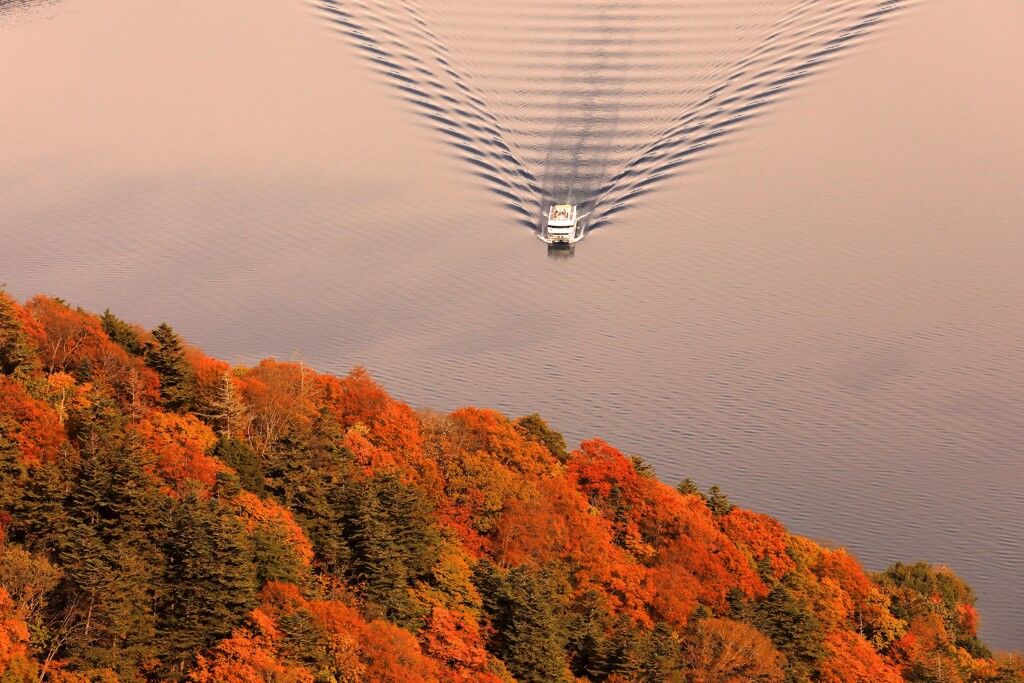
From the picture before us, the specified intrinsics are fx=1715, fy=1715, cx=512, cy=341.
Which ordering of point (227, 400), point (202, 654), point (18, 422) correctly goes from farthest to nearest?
point (227, 400) → point (18, 422) → point (202, 654)

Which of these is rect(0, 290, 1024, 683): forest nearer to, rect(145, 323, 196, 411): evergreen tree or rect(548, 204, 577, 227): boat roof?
rect(145, 323, 196, 411): evergreen tree

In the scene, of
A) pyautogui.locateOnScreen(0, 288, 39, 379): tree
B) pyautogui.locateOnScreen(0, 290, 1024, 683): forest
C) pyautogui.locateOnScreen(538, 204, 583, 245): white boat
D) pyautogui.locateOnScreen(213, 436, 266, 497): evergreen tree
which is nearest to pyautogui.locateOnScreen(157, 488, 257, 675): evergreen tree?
pyautogui.locateOnScreen(0, 290, 1024, 683): forest

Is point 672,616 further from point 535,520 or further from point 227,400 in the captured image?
point 227,400

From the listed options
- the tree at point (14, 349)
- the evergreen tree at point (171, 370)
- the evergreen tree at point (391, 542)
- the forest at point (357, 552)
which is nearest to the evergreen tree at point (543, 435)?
the forest at point (357, 552)

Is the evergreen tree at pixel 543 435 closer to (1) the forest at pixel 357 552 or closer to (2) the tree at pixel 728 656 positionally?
(1) the forest at pixel 357 552

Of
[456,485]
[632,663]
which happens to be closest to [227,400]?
[456,485]

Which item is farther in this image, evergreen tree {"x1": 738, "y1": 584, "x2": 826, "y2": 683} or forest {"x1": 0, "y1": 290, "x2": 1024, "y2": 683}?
evergreen tree {"x1": 738, "y1": 584, "x2": 826, "y2": 683}

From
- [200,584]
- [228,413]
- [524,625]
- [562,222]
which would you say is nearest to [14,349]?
[228,413]
